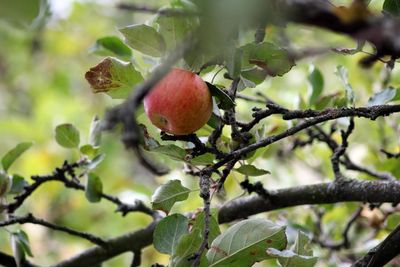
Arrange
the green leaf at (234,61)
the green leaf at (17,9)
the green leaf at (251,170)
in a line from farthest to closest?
the green leaf at (251,170) → the green leaf at (234,61) → the green leaf at (17,9)

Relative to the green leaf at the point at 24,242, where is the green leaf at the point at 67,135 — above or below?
above

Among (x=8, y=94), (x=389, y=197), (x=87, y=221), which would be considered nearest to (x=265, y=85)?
(x=389, y=197)

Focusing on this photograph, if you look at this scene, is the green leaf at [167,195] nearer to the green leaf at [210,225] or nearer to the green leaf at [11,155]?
the green leaf at [210,225]

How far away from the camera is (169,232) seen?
58 cm

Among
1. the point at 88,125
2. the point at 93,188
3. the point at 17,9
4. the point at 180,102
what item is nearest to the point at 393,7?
the point at 180,102

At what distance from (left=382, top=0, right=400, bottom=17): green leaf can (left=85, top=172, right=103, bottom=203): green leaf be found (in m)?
0.47

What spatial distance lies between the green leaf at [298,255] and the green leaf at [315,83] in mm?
293

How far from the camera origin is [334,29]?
288mm

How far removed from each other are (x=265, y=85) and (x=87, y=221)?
2.80 ft

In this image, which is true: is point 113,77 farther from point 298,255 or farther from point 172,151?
point 298,255

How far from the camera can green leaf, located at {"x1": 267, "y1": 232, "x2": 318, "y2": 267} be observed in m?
0.55

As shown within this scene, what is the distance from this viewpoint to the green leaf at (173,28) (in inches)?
22.9

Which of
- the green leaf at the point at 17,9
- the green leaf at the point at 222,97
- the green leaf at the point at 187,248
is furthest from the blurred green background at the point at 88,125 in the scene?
the green leaf at the point at 187,248

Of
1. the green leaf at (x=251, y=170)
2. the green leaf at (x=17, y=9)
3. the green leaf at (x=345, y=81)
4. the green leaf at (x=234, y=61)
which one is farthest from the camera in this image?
the green leaf at (x=345, y=81)
